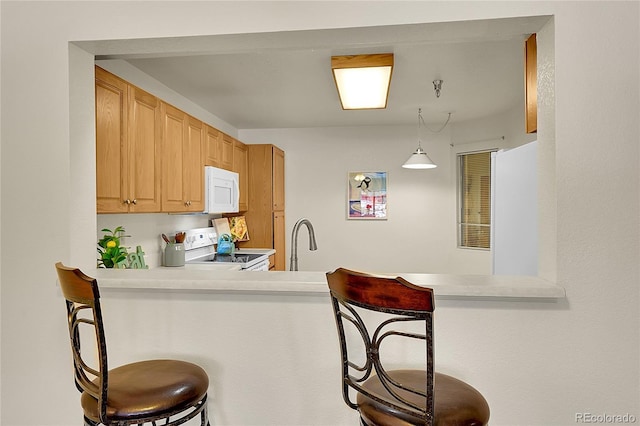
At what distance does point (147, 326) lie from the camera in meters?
1.71

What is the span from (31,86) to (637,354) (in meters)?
2.64

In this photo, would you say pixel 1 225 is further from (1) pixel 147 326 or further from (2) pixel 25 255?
(1) pixel 147 326

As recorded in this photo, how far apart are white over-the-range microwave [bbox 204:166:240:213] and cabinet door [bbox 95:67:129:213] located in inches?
44.6

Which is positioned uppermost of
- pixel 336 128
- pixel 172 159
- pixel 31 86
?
pixel 336 128

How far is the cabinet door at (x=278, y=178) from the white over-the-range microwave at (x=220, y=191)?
2.05 feet

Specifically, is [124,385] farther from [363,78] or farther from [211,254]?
[211,254]

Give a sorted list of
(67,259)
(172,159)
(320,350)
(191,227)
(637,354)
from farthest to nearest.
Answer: (191,227)
(172,159)
(67,259)
(320,350)
(637,354)

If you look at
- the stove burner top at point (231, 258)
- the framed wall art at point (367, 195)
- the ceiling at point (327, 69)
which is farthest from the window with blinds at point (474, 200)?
the stove burner top at point (231, 258)

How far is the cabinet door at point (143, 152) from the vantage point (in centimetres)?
234

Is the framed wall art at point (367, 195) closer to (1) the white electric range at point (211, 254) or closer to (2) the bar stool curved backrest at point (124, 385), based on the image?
(1) the white electric range at point (211, 254)

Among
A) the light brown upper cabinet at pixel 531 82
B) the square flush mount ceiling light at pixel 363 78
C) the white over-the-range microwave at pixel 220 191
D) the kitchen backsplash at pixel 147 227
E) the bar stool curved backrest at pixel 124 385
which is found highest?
the square flush mount ceiling light at pixel 363 78

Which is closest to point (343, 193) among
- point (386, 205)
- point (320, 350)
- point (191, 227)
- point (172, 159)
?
point (386, 205)

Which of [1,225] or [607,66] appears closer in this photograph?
[607,66]

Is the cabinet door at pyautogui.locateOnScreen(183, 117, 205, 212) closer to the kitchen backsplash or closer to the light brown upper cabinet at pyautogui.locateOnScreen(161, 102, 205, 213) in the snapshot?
the light brown upper cabinet at pyautogui.locateOnScreen(161, 102, 205, 213)
